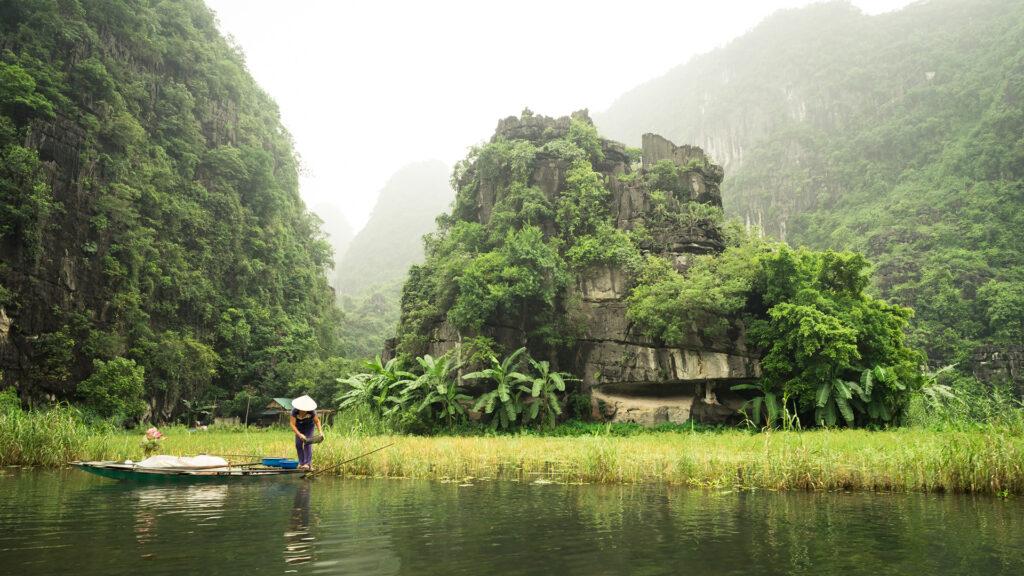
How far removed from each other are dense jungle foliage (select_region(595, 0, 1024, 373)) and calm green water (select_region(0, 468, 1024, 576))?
41.4 metres

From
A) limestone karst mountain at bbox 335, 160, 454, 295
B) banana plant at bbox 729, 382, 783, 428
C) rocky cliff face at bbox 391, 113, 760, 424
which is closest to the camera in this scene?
banana plant at bbox 729, 382, 783, 428

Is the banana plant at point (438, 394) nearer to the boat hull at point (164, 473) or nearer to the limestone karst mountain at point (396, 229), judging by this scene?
the boat hull at point (164, 473)

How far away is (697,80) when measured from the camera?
385ft

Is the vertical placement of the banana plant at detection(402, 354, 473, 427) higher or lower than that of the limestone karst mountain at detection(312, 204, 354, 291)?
lower

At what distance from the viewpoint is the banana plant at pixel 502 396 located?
26.9 m

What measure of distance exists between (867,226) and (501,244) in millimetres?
41002

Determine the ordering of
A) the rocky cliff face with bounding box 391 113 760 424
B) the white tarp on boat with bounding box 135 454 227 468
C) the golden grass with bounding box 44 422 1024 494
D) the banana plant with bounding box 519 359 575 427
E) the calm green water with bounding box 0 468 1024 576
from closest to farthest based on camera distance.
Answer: the calm green water with bounding box 0 468 1024 576
the golden grass with bounding box 44 422 1024 494
the white tarp on boat with bounding box 135 454 227 468
the banana plant with bounding box 519 359 575 427
the rocky cliff face with bounding box 391 113 760 424

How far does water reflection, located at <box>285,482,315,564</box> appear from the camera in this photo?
5285mm

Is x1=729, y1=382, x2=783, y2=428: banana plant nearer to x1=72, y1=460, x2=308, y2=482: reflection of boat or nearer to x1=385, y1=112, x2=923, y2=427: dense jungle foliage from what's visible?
x1=385, y1=112, x2=923, y2=427: dense jungle foliage

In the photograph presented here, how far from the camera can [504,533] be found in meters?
6.32

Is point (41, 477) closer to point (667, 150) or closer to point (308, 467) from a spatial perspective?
point (308, 467)

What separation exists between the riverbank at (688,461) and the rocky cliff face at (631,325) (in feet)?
42.5

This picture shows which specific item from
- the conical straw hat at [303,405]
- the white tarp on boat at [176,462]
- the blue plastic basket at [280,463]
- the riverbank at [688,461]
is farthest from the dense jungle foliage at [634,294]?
the white tarp on boat at [176,462]

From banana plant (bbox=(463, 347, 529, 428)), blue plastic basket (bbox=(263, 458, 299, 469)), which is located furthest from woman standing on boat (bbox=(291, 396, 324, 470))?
banana plant (bbox=(463, 347, 529, 428))
